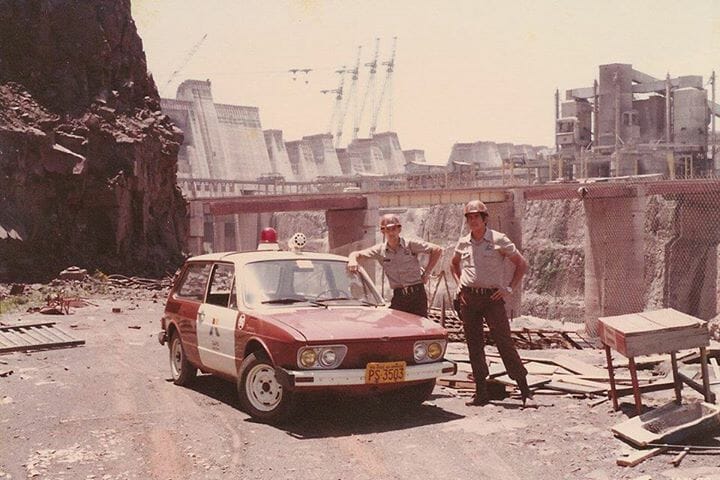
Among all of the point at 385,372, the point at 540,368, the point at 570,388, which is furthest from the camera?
the point at 540,368

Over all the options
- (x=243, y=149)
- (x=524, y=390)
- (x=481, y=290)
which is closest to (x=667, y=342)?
(x=524, y=390)

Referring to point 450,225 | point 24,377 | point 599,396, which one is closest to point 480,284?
point 599,396

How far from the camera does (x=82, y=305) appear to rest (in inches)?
762

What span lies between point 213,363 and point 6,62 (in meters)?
26.4

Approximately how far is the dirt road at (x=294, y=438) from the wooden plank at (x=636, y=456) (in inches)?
2.1

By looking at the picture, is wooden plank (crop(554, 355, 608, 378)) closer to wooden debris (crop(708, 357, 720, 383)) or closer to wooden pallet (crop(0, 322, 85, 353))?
wooden debris (crop(708, 357, 720, 383))

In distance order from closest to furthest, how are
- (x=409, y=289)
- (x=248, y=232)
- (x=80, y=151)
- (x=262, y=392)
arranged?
(x=262, y=392) → (x=409, y=289) → (x=80, y=151) → (x=248, y=232)

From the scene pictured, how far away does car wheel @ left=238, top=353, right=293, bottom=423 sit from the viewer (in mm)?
6846

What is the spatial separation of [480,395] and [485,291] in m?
1.07

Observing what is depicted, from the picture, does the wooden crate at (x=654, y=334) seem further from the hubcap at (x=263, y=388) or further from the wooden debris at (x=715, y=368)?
the hubcap at (x=263, y=388)

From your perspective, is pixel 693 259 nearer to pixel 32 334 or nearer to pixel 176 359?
pixel 32 334

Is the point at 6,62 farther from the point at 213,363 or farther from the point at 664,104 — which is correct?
the point at 664,104

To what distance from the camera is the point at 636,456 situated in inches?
222

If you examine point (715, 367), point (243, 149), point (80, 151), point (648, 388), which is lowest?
point (648, 388)
